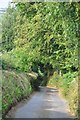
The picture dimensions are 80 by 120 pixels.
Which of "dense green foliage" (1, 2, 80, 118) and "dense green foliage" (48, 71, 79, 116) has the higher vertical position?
"dense green foliage" (1, 2, 80, 118)

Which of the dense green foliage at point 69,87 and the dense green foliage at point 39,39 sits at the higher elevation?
the dense green foliage at point 39,39

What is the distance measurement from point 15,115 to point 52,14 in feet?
7.97

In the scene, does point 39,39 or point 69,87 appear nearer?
point 69,87

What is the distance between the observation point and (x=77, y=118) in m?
7.57

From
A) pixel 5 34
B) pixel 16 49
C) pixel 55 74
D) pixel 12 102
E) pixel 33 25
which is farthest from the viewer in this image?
pixel 55 74

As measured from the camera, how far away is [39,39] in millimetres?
11195

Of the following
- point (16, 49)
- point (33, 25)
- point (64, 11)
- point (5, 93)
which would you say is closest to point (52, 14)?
point (64, 11)

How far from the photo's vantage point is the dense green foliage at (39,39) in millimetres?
8227

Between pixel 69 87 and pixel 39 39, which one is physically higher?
pixel 39 39

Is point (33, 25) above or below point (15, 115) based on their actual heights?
above

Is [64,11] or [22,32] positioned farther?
[22,32]

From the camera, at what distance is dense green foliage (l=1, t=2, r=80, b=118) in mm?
8227

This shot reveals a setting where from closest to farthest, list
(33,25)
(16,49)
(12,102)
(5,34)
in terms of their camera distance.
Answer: (12,102) < (33,25) < (5,34) < (16,49)

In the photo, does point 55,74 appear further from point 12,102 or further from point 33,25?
point 12,102
